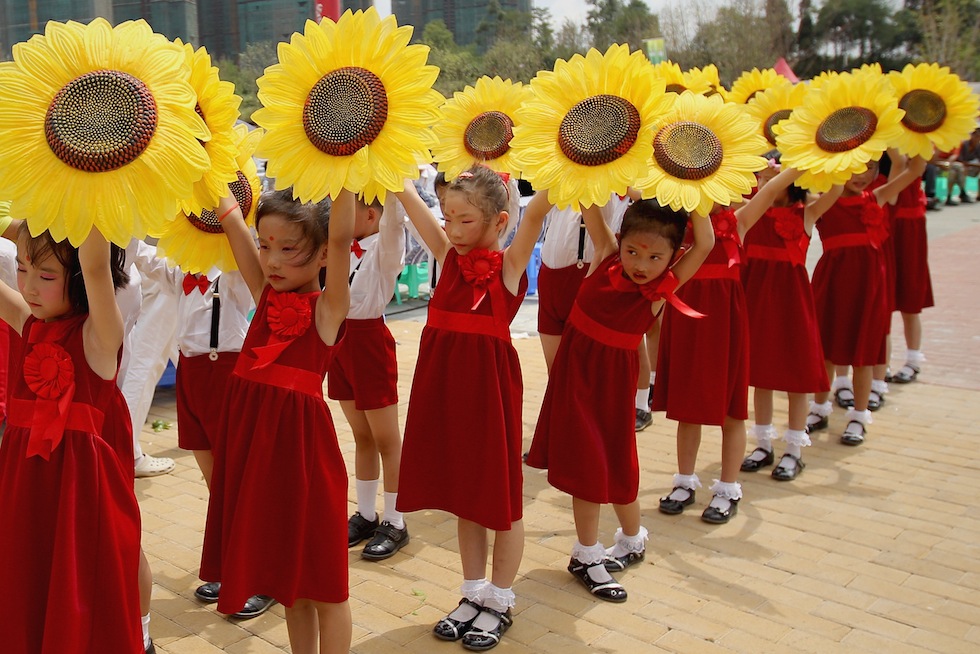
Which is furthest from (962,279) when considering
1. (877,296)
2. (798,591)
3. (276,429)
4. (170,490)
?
(276,429)

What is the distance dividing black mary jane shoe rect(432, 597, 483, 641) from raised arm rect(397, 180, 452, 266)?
4.55 feet

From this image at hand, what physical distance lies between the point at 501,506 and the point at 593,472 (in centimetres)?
50

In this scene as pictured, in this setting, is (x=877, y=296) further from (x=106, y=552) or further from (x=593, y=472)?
(x=106, y=552)

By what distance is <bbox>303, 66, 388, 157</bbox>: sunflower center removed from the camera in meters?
2.48

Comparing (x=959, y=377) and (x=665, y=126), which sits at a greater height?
(x=665, y=126)

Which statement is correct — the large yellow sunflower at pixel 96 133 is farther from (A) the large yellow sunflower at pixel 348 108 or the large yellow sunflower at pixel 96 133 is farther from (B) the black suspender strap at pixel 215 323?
(B) the black suspender strap at pixel 215 323

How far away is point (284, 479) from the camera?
299 centimetres

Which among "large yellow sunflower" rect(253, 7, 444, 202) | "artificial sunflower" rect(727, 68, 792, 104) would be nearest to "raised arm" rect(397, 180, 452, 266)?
"large yellow sunflower" rect(253, 7, 444, 202)

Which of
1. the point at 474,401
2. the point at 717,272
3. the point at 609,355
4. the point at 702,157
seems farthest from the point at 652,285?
the point at 717,272

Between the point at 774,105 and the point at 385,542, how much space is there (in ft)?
11.1

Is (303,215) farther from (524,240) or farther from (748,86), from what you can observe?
(748,86)

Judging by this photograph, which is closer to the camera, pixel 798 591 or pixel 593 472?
pixel 593 472

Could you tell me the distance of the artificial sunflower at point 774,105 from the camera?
5590mm

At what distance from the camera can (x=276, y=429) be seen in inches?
118
